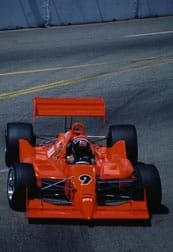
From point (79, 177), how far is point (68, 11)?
55.1 ft

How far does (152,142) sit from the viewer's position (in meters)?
14.2

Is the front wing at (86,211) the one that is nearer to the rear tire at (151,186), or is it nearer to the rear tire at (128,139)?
the rear tire at (151,186)

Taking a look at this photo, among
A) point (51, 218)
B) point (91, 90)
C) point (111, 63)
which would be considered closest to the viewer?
point (51, 218)

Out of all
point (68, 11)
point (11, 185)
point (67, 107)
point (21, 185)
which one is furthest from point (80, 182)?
point (68, 11)

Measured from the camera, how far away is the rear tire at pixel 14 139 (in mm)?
11930

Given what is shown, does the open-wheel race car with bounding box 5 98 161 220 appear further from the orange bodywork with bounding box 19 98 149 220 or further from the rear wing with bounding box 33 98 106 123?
the rear wing with bounding box 33 98 106 123

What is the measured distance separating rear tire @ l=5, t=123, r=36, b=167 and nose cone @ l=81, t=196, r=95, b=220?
7.69 ft

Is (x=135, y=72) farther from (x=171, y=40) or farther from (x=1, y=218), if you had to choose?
(x=1, y=218)

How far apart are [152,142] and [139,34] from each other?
11.7m

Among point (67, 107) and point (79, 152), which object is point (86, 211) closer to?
point (79, 152)

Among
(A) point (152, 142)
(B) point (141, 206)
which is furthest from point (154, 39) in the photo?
(B) point (141, 206)

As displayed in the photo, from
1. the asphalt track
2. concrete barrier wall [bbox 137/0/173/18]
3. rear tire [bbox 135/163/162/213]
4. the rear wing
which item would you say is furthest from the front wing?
concrete barrier wall [bbox 137/0/173/18]

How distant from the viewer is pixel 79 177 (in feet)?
33.4

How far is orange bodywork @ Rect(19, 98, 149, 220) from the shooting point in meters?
9.83
